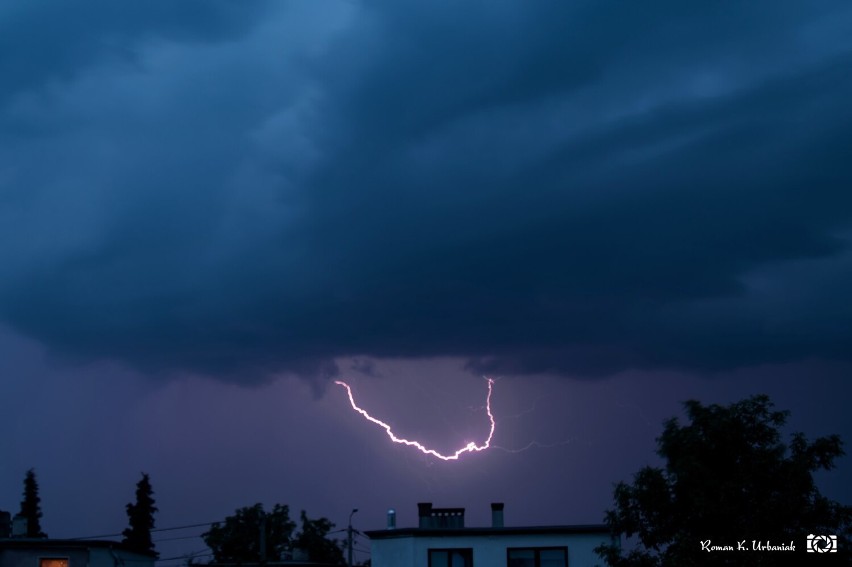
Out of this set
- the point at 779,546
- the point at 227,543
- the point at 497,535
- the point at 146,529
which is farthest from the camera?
the point at 146,529

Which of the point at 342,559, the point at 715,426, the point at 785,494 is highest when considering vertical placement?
the point at 715,426

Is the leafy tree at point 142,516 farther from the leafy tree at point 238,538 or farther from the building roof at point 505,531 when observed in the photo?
the building roof at point 505,531

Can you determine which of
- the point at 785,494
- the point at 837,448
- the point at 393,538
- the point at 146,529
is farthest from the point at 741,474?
the point at 146,529

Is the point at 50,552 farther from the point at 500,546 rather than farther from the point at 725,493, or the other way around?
the point at 725,493

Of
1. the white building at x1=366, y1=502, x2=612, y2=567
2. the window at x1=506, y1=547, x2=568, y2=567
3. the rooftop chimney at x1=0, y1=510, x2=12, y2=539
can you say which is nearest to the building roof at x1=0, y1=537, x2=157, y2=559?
the rooftop chimney at x1=0, y1=510, x2=12, y2=539

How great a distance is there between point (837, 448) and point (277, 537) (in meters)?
62.5

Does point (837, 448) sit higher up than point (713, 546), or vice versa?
point (837, 448)

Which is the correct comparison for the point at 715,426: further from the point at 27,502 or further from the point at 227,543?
the point at 27,502

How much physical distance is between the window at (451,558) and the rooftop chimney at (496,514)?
2125mm

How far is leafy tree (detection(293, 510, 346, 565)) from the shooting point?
81125mm

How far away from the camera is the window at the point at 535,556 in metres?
41.1

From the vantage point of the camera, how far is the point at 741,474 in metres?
26.3

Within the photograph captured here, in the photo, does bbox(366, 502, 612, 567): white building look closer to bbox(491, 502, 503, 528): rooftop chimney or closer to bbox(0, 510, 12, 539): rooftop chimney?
bbox(491, 502, 503, 528): rooftop chimney

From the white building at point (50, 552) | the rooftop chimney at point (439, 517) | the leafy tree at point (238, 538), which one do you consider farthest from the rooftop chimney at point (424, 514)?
the leafy tree at point (238, 538)
